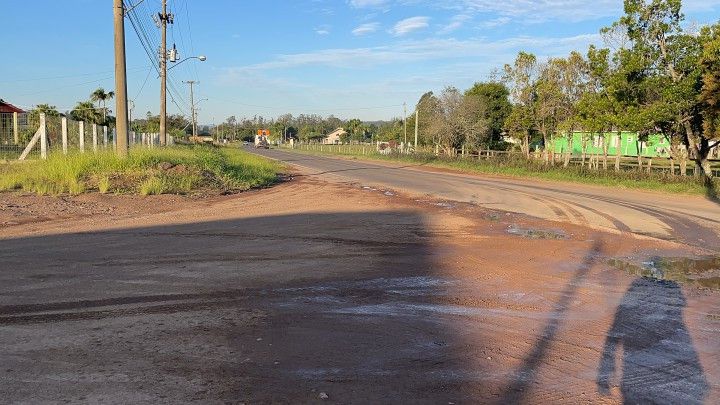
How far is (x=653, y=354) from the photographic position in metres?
4.64

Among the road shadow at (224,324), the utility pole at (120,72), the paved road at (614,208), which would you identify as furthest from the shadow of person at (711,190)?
the utility pole at (120,72)

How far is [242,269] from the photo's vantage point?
24.1 ft

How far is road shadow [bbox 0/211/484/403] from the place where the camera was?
381 centimetres

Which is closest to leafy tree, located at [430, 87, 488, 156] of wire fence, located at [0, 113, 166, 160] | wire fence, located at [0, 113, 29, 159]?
wire fence, located at [0, 113, 166, 160]

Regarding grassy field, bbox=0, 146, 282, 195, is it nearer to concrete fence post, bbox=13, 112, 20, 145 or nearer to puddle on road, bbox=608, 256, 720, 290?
concrete fence post, bbox=13, 112, 20, 145

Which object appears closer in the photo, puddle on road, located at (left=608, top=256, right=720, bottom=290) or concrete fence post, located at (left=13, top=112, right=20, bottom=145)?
puddle on road, located at (left=608, top=256, right=720, bottom=290)

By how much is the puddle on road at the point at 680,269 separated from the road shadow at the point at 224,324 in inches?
116

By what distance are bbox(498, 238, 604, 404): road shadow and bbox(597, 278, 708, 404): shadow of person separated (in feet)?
1.50

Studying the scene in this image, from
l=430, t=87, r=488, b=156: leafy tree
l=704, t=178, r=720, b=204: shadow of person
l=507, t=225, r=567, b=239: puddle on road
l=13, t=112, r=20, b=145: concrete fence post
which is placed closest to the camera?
l=507, t=225, r=567, b=239: puddle on road

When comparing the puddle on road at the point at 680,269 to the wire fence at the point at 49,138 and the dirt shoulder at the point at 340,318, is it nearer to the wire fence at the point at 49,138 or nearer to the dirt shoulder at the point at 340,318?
the dirt shoulder at the point at 340,318

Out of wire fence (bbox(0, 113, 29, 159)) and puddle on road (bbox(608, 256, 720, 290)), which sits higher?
wire fence (bbox(0, 113, 29, 159))

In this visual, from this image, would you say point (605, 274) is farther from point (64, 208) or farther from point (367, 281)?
point (64, 208)

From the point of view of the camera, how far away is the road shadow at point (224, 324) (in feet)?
12.5

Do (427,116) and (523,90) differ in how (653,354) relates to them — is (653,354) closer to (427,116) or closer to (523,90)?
(523,90)
